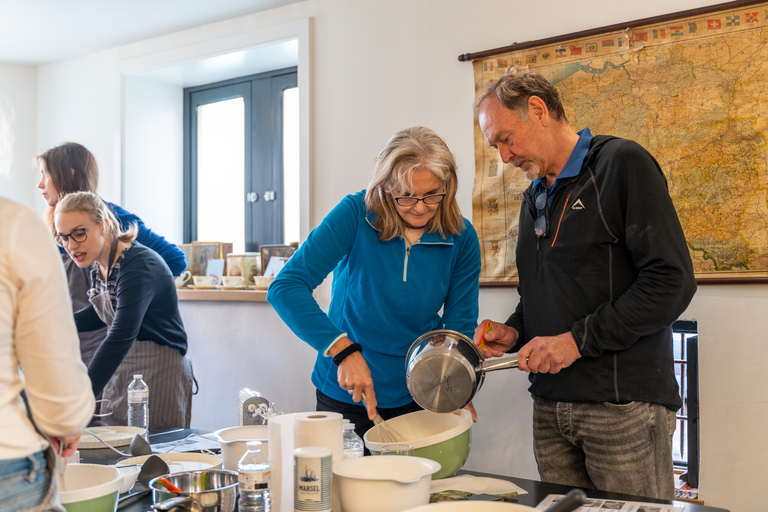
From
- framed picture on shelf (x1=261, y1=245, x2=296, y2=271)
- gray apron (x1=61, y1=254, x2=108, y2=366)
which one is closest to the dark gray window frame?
framed picture on shelf (x1=261, y1=245, x2=296, y2=271)

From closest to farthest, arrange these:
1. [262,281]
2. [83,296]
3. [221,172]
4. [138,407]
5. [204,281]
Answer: [138,407], [83,296], [262,281], [204,281], [221,172]

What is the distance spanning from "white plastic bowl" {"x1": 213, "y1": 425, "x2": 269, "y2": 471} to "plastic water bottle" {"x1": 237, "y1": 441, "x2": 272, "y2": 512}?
25cm

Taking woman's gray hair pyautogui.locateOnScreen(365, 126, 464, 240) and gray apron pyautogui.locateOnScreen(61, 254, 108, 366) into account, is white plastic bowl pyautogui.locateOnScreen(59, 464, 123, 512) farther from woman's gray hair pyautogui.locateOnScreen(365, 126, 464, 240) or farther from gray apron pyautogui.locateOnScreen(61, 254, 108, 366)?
gray apron pyautogui.locateOnScreen(61, 254, 108, 366)

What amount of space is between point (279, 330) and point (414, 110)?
134 centimetres

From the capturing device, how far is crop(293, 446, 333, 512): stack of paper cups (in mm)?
1037

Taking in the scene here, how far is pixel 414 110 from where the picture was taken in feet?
9.84

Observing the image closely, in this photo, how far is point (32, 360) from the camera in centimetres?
86

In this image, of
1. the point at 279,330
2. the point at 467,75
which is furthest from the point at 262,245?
the point at 467,75

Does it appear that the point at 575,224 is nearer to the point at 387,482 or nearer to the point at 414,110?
the point at 387,482

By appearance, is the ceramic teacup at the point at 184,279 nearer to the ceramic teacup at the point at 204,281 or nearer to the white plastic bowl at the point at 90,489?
the ceramic teacup at the point at 204,281

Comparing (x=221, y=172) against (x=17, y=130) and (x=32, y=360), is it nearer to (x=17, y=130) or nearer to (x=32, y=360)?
(x=17, y=130)

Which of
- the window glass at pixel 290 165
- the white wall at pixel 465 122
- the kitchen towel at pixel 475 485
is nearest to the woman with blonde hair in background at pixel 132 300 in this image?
the white wall at pixel 465 122

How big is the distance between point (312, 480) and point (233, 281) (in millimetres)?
2754

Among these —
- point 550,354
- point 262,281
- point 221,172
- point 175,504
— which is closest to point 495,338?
point 550,354
